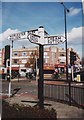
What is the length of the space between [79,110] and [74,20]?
2.41ft

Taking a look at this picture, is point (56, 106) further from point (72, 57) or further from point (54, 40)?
point (54, 40)

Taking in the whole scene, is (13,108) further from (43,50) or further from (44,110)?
(43,50)

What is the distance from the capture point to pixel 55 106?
1844mm

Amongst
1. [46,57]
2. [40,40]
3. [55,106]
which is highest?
[40,40]

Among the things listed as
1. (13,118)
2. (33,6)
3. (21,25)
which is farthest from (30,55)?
(13,118)

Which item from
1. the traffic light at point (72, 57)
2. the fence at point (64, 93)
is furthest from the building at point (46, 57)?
the fence at point (64, 93)

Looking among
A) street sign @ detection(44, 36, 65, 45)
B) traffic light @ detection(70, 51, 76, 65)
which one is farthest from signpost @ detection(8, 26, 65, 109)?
traffic light @ detection(70, 51, 76, 65)

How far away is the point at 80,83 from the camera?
1.92 m

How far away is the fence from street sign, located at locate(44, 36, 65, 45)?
377mm

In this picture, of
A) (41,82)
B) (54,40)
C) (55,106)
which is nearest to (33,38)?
(54,40)

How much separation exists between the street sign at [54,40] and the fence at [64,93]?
38 cm

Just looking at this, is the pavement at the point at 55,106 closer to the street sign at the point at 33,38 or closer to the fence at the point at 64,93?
the fence at the point at 64,93

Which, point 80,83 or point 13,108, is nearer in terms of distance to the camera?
point 13,108

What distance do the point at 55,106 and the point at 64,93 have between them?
301 mm
